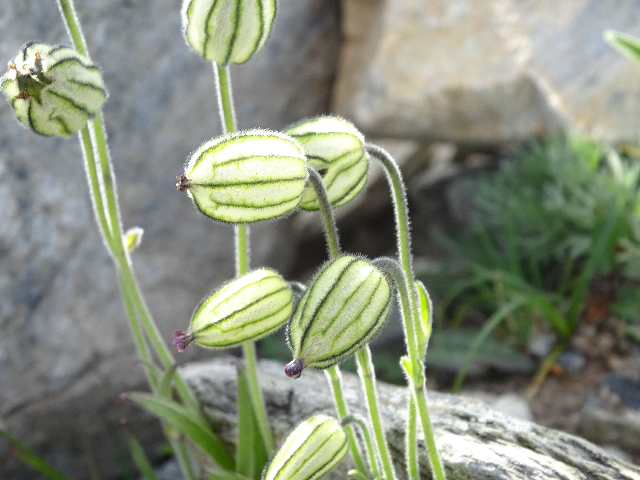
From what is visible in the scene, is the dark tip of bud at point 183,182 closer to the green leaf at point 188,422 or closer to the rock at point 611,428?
the green leaf at point 188,422

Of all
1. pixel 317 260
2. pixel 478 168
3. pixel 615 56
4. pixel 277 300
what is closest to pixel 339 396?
pixel 277 300

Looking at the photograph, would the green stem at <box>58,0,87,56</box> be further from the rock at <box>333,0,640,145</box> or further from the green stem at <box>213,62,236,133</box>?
the rock at <box>333,0,640,145</box>

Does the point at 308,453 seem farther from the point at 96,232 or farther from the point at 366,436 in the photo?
the point at 96,232

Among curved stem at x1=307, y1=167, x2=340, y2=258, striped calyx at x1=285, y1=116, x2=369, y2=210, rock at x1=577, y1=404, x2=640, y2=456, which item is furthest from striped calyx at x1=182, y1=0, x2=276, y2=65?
rock at x1=577, y1=404, x2=640, y2=456

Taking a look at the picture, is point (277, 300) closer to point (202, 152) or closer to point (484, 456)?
point (202, 152)

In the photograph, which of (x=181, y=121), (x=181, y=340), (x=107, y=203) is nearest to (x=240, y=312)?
(x=181, y=340)

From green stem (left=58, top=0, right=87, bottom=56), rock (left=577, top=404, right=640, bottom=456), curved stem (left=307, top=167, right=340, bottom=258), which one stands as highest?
green stem (left=58, top=0, right=87, bottom=56)

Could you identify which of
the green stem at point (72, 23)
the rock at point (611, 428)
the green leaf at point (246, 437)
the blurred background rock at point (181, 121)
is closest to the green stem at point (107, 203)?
the green stem at point (72, 23)
